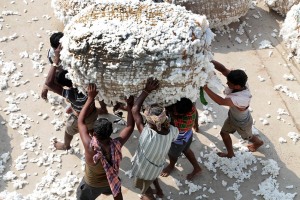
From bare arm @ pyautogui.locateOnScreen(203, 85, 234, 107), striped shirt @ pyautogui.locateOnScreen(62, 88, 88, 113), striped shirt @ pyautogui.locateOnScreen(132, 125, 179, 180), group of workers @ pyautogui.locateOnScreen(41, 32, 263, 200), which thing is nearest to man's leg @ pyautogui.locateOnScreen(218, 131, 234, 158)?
group of workers @ pyautogui.locateOnScreen(41, 32, 263, 200)

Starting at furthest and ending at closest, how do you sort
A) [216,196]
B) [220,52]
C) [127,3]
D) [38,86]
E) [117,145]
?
[220,52], [38,86], [216,196], [127,3], [117,145]

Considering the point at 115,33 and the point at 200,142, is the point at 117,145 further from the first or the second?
the point at 200,142

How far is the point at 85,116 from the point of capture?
3.28 meters

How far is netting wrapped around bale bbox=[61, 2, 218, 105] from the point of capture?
3145mm

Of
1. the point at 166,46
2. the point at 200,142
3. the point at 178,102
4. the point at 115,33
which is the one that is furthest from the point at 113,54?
the point at 200,142

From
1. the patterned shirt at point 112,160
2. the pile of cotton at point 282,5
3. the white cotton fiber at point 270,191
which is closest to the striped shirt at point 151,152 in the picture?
the patterned shirt at point 112,160

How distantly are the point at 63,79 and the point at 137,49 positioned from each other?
82 centimetres

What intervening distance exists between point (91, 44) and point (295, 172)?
231 cm

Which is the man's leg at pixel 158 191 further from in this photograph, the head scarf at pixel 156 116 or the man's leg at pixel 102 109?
the man's leg at pixel 102 109

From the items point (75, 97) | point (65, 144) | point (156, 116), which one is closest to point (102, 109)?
point (65, 144)

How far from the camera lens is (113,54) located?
317 centimetres

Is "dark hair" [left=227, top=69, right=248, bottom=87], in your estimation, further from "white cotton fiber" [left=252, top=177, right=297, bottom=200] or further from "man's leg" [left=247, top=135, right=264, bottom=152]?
"white cotton fiber" [left=252, top=177, right=297, bottom=200]

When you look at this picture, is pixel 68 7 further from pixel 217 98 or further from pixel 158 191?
pixel 158 191

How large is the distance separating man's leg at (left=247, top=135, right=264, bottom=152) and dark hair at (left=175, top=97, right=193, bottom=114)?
101 cm
